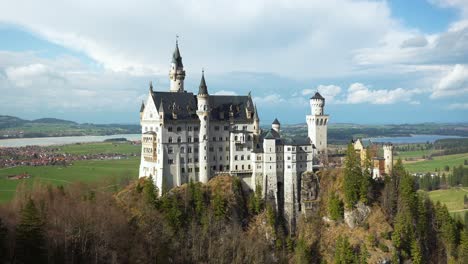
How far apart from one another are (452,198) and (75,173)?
129545mm

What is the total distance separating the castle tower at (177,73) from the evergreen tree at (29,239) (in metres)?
46.5

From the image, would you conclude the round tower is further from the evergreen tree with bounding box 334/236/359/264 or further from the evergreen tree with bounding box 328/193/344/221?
the evergreen tree with bounding box 334/236/359/264

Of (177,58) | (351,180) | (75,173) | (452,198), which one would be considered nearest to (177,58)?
(177,58)

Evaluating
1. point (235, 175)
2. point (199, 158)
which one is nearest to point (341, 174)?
point (235, 175)

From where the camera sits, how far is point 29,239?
6400 cm

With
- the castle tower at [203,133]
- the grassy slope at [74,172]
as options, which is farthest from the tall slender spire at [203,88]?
the grassy slope at [74,172]

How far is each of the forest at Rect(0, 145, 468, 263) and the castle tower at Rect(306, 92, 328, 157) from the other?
33.6 ft

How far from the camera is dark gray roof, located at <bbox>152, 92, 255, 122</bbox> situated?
94812mm

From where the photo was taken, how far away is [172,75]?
10494cm

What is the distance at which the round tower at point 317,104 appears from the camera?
110m

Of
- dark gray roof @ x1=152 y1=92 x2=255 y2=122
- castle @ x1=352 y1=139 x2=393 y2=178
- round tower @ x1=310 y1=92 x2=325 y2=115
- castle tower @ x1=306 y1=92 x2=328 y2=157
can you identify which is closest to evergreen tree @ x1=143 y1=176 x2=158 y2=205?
dark gray roof @ x1=152 y1=92 x2=255 y2=122

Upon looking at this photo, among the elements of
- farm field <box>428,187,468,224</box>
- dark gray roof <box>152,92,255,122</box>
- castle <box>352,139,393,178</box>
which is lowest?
farm field <box>428,187,468,224</box>

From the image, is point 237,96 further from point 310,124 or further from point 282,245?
point 282,245

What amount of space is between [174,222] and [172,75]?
34823mm
